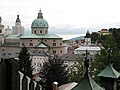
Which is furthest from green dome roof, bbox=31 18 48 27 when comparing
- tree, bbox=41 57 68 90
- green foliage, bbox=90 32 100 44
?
tree, bbox=41 57 68 90

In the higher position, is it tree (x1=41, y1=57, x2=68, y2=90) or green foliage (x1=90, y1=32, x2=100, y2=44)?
green foliage (x1=90, y1=32, x2=100, y2=44)

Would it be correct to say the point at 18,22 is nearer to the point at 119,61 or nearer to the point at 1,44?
the point at 1,44

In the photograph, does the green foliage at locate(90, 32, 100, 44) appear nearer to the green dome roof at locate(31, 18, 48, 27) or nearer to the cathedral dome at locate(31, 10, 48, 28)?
the cathedral dome at locate(31, 10, 48, 28)

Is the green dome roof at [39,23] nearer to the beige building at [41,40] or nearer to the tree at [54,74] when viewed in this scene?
the beige building at [41,40]

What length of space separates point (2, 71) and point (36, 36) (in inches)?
2914

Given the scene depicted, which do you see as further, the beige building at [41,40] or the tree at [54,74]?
the beige building at [41,40]

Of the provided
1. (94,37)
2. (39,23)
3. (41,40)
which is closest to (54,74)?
(41,40)

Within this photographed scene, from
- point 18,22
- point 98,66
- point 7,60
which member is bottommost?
point 98,66

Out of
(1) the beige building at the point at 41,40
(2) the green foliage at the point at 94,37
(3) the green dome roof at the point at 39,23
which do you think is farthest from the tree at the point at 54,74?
(2) the green foliage at the point at 94,37

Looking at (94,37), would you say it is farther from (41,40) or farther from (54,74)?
(54,74)

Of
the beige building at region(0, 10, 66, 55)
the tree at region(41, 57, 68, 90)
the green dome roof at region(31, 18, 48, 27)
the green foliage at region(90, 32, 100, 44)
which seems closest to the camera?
the tree at region(41, 57, 68, 90)

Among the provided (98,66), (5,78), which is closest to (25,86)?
(5,78)

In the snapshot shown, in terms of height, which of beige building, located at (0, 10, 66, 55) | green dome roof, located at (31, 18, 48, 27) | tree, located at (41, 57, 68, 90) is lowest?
tree, located at (41, 57, 68, 90)

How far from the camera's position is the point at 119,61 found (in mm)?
25891
